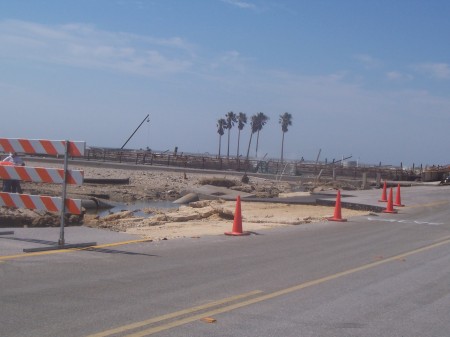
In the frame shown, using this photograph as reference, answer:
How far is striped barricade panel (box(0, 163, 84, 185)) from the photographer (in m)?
11.4

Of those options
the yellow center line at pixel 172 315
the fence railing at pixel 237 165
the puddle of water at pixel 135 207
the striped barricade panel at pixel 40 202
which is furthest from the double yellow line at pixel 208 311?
the fence railing at pixel 237 165

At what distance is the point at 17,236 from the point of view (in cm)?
1227

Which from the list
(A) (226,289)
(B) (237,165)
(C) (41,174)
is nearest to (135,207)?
(C) (41,174)

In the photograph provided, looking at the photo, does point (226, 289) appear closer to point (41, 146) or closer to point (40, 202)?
point (40, 202)

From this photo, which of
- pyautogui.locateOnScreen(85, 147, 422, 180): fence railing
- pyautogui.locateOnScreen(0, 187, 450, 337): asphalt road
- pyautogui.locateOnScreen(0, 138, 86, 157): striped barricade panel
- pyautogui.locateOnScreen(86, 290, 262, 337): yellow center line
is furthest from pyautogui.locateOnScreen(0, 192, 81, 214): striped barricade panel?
pyautogui.locateOnScreen(85, 147, 422, 180): fence railing

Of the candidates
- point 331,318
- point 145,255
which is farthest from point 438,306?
point 145,255

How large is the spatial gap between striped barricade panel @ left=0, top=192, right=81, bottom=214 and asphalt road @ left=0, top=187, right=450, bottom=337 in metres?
0.75

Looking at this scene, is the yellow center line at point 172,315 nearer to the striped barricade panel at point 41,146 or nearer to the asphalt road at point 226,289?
the asphalt road at point 226,289

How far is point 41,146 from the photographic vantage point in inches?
456

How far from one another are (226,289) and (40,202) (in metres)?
4.95

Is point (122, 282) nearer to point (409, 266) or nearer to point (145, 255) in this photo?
point (145, 255)

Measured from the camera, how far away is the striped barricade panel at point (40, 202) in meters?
11.6

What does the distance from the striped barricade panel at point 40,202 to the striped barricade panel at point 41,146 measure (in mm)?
889

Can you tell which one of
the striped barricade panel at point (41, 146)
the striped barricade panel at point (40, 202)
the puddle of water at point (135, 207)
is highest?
the striped barricade panel at point (41, 146)
